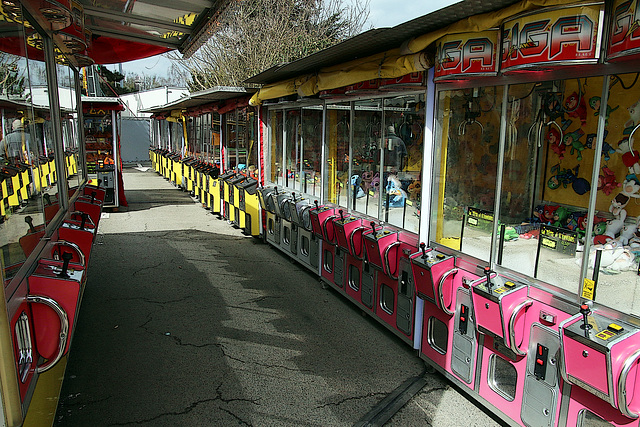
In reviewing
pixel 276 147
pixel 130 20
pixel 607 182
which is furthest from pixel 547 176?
pixel 276 147

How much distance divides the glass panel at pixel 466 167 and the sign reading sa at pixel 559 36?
748mm

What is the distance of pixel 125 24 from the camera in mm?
5184

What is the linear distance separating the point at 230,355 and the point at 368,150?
2733 millimetres

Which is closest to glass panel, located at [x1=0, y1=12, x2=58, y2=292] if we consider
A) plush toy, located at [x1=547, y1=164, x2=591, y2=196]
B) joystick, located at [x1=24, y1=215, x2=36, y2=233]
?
joystick, located at [x1=24, y1=215, x2=36, y2=233]

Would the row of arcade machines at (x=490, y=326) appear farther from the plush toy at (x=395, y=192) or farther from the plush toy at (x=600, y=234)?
the plush toy at (x=600, y=234)

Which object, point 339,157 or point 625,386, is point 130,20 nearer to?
point 339,157

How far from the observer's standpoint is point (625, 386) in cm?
235

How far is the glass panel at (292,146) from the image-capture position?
735cm

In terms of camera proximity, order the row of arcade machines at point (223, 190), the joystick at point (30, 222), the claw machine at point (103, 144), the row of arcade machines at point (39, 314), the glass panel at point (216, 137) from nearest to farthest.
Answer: the row of arcade machines at point (39, 314) < the joystick at point (30, 222) < the row of arcade machines at point (223, 190) < the claw machine at point (103, 144) < the glass panel at point (216, 137)

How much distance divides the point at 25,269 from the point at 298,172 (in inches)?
209

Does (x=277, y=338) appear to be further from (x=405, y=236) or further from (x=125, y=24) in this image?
(x=125, y=24)

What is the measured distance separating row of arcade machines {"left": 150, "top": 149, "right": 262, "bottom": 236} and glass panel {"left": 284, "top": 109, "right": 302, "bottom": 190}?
1114mm

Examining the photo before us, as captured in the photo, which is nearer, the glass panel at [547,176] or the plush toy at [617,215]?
the plush toy at [617,215]

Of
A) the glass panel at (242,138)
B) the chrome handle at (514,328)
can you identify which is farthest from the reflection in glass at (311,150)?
the chrome handle at (514,328)
